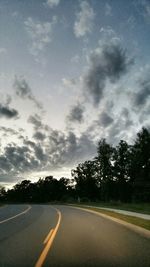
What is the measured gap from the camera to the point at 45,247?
35.6ft

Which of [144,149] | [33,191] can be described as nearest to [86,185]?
[144,149]

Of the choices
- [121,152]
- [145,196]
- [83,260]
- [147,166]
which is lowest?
[83,260]

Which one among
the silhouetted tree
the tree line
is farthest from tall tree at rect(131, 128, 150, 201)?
the silhouetted tree

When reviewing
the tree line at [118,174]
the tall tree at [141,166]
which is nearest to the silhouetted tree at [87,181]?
the tree line at [118,174]

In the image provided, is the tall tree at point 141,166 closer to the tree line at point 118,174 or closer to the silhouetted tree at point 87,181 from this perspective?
the tree line at point 118,174

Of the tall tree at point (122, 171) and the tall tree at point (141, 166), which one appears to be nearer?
the tall tree at point (141, 166)

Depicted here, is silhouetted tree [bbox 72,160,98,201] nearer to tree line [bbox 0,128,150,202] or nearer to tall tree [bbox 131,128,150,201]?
tree line [bbox 0,128,150,202]

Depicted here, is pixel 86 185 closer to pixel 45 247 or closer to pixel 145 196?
pixel 145 196

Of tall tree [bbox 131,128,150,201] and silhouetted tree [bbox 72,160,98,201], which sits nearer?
tall tree [bbox 131,128,150,201]

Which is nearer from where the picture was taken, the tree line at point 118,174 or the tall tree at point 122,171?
the tree line at point 118,174

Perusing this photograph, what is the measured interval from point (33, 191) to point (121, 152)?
3603 inches

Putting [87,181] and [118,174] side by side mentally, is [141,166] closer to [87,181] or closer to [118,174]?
[118,174]

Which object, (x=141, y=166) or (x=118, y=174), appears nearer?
(x=141, y=166)

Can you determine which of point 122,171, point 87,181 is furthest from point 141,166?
point 87,181
